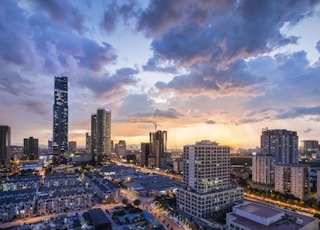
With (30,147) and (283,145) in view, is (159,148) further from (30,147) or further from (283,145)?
(30,147)

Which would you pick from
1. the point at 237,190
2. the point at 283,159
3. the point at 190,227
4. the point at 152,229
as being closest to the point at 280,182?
the point at 237,190

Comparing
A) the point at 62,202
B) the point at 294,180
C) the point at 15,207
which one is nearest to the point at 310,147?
the point at 294,180

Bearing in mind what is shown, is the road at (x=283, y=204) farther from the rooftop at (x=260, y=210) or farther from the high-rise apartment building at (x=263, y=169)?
the rooftop at (x=260, y=210)

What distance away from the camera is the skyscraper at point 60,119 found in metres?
160

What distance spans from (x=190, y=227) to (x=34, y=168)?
118 metres

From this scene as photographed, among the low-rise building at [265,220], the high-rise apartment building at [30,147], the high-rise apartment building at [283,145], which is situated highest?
the high-rise apartment building at [283,145]

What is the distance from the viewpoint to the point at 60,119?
167 meters

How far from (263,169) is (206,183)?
44618 millimetres

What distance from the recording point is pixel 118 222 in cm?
4256

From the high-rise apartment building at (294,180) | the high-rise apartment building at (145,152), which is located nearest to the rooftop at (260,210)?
the high-rise apartment building at (294,180)

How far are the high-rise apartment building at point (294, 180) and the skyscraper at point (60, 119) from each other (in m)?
145

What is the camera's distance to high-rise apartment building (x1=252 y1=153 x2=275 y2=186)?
79.7 m

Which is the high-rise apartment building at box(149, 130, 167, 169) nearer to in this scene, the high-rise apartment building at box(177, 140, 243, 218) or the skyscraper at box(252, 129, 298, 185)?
the skyscraper at box(252, 129, 298, 185)

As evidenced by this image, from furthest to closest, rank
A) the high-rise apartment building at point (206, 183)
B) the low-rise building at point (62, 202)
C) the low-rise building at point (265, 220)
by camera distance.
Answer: the low-rise building at point (62, 202) → the high-rise apartment building at point (206, 183) → the low-rise building at point (265, 220)
